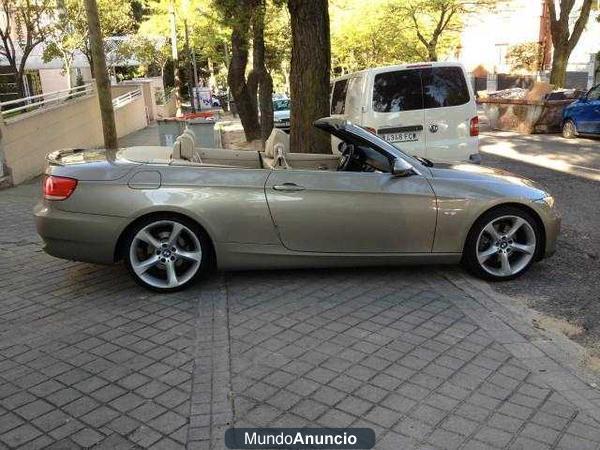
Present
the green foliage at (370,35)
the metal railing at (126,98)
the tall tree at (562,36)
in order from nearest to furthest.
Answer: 1. the metal railing at (126,98)
2. the tall tree at (562,36)
3. the green foliage at (370,35)

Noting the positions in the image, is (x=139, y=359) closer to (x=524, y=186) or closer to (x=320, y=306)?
(x=320, y=306)

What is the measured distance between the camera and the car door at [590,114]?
50.4ft

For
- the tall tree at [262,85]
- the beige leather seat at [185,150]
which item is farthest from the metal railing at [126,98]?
the beige leather seat at [185,150]

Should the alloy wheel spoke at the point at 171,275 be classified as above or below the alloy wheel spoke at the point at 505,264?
above

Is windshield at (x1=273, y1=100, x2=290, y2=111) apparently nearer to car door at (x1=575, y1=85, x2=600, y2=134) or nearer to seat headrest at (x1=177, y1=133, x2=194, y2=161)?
car door at (x1=575, y1=85, x2=600, y2=134)

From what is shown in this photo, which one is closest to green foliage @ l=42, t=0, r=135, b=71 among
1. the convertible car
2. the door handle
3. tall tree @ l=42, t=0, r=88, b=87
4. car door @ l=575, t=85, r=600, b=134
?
tall tree @ l=42, t=0, r=88, b=87

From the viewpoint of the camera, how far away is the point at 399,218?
5004mm

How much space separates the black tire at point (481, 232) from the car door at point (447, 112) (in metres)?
4.09

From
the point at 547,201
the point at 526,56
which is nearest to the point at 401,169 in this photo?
the point at 547,201

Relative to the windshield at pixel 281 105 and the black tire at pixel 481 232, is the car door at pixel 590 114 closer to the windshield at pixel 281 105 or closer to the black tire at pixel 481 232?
the black tire at pixel 481 232

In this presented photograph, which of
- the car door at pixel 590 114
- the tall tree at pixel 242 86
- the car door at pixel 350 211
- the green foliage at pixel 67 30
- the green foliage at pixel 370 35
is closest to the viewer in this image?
the car door at pixel 350 211

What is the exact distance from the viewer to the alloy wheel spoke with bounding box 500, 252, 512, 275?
5184mm

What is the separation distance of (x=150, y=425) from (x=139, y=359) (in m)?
0.79

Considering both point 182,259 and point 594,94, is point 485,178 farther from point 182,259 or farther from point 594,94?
point 594,94
